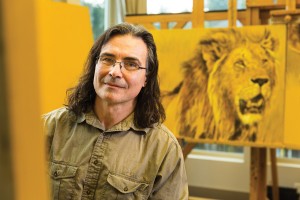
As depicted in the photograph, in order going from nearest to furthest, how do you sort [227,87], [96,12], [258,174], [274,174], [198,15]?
[258,174] → [227,87] → [198,15] → [274,174] → [96,12]

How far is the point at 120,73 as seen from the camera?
4.21 ft

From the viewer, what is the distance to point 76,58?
2.20 meters

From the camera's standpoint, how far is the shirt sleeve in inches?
50.9

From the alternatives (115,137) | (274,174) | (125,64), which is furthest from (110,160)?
(274,174)

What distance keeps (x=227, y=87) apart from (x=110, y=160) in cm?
96

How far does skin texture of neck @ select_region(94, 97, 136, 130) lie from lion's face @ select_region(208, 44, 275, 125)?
822mm

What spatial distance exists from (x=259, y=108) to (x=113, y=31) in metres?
0.98

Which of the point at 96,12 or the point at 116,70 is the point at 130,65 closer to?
the point at 116,70

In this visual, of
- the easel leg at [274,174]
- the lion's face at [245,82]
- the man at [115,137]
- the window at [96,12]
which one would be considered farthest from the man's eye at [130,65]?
the window at [96,12]

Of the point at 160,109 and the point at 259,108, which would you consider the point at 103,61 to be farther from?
the point at 259,108

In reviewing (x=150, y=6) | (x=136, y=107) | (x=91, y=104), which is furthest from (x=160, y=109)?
(x=150, y=6)

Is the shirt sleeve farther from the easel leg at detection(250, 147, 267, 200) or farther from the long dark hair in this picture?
the easel leg at detection(250, 147, 267, 200)

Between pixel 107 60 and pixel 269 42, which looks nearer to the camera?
pixel 107 60

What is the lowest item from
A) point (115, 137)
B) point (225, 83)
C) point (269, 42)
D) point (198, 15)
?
point (115, 137)
